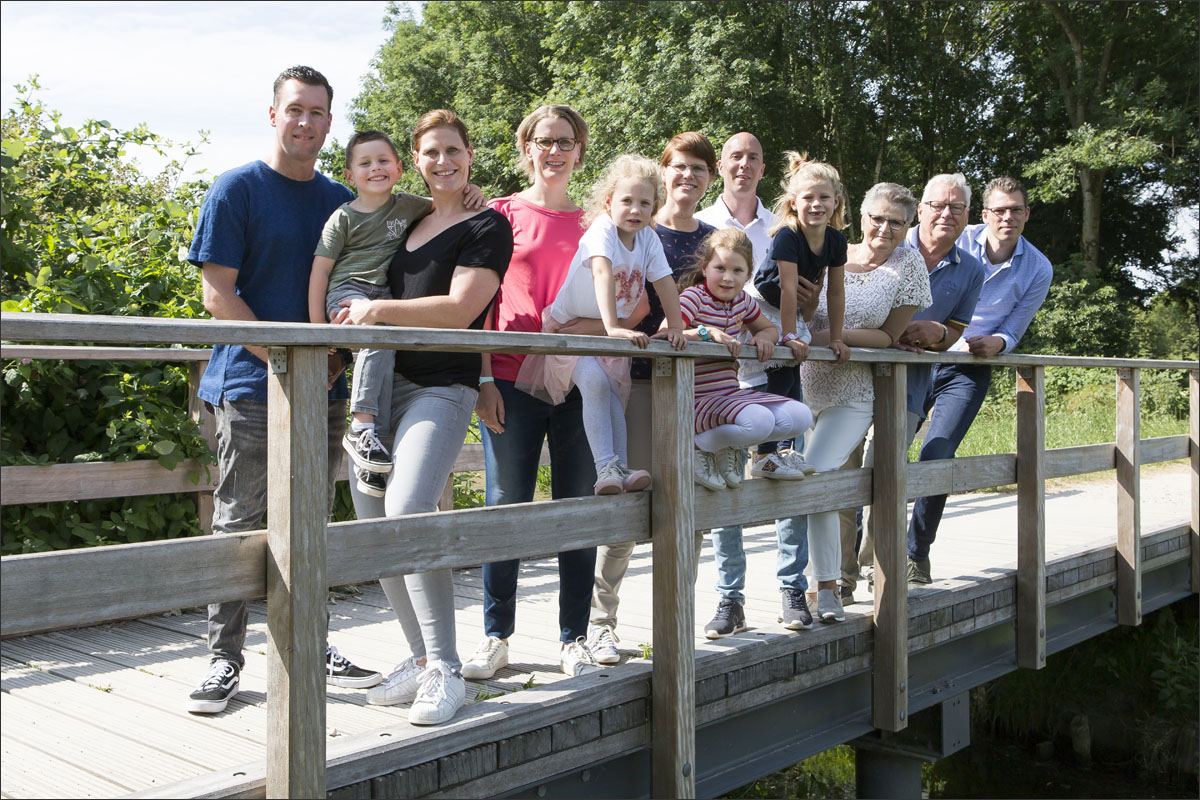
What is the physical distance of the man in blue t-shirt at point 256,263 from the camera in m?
3.34

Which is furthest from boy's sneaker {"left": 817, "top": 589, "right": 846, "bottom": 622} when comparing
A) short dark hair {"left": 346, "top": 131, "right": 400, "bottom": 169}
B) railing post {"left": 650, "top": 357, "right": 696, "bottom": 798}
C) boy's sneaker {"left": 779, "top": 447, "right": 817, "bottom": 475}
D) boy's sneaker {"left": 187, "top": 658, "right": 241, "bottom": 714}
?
short dark hair {"left": 346, "top": 131, "right": 400, "bottom": 169}

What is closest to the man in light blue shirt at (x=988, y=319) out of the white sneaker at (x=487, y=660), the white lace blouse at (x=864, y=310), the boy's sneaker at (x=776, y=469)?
the white lace blouse at (x=864, y=310)

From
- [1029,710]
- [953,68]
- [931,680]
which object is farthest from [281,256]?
[953,68]

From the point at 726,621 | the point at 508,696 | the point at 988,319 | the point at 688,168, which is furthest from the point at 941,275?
the point at 508,696

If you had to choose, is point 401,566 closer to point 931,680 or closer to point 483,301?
point 483,301

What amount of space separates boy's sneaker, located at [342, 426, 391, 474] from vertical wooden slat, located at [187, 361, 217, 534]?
2533mm

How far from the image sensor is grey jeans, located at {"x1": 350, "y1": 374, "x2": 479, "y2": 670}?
320 centimetres

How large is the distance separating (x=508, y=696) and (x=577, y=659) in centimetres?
45

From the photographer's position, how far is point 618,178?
12.2ft

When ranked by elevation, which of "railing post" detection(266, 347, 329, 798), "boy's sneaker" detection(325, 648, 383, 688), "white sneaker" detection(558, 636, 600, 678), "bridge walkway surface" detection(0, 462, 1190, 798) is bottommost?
A: "bridge walkway surface" detection(0, 462, 1190, 798)

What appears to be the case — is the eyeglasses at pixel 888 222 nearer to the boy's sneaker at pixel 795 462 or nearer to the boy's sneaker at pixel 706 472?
the boy's sneaker at pixel 795 462

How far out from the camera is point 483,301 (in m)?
3.26

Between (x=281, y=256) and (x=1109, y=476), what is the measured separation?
12.0 metres

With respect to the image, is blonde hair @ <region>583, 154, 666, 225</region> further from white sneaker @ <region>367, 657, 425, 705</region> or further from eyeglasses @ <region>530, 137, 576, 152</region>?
white sneaker @ <region>367, 657, 425, 705</region>
